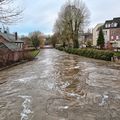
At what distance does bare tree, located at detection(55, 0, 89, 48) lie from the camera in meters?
52.0

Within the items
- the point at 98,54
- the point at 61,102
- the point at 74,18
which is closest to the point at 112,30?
the point at 74,18

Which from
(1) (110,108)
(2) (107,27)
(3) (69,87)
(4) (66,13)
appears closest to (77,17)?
(4) (66,13)

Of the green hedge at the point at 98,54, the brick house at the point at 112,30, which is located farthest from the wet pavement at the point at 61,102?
the brick house at the point at 112,30

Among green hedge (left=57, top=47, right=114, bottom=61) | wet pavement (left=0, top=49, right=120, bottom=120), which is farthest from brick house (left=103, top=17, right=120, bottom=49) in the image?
wet pavement (left=0, top=49, right=120, bottom=120)

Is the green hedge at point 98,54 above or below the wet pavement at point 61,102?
above

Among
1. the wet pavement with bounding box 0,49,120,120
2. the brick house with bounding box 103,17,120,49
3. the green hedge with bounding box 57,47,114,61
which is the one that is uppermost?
the brick house with bounding box 103,17,120,49

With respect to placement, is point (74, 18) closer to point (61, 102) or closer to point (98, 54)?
point (98, 54)

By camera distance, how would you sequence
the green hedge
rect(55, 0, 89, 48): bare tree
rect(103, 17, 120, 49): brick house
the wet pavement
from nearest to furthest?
the wet pavement → the green hedge → rect(55, 0, 89, 48): bare tree → rect(103, 17, 120, 49): brick house

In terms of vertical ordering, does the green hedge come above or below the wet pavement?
above

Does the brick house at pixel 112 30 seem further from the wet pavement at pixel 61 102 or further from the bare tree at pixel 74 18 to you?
the wet pavement at pixel 61 102

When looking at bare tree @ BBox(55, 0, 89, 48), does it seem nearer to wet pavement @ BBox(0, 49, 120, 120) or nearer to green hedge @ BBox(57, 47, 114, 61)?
green hedge @ BBox(57, 47, 114, 61)

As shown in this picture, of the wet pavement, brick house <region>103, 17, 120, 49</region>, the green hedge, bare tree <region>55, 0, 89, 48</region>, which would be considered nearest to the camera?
the wet pavement

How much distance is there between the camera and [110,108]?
7.98m

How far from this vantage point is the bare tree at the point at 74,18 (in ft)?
171
